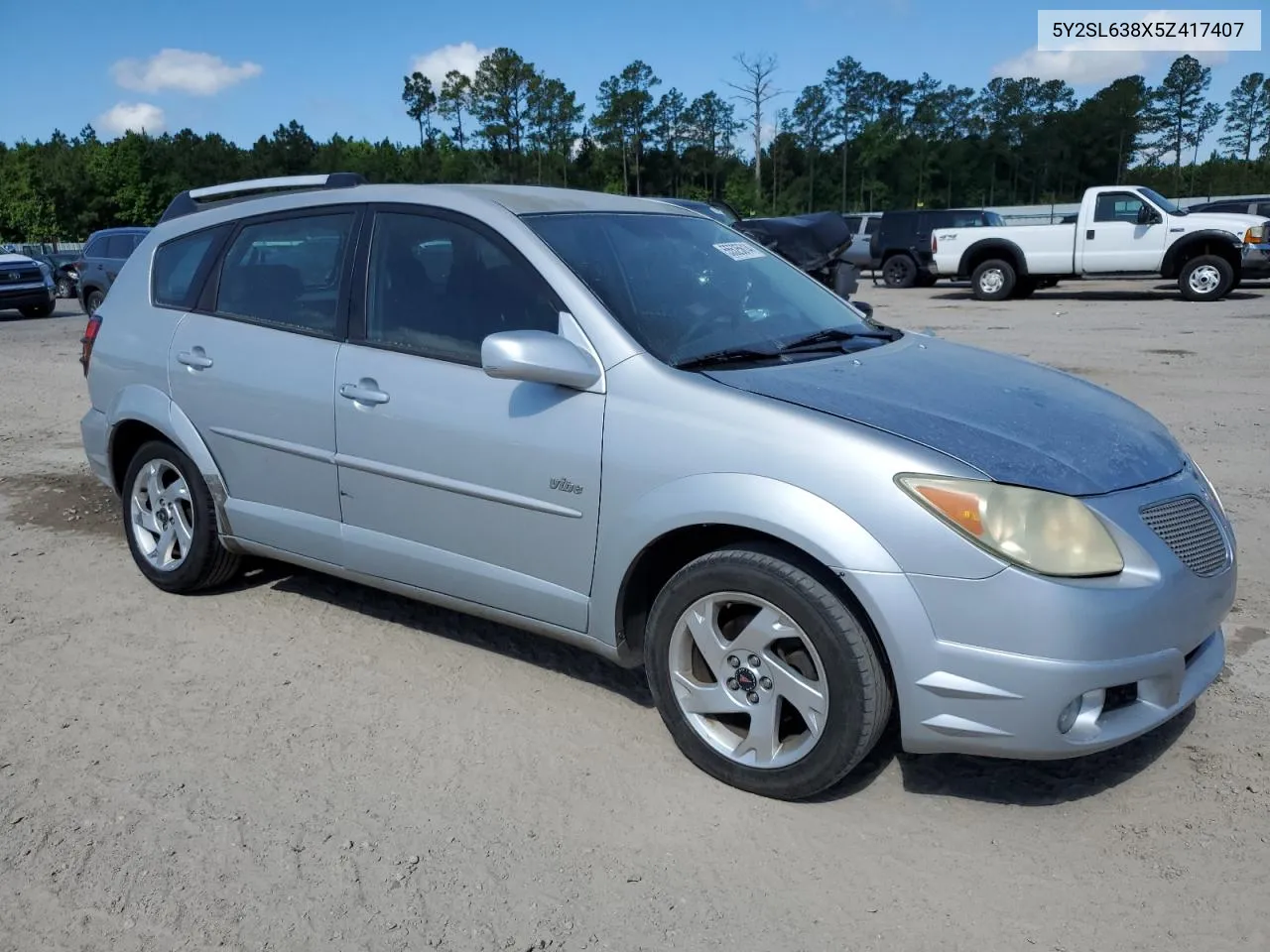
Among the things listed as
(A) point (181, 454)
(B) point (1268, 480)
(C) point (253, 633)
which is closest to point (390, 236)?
(A) point (181, 454)

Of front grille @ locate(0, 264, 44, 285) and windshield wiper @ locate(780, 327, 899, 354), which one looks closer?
windshield wiper @ locate(780, 327, 899, 354)

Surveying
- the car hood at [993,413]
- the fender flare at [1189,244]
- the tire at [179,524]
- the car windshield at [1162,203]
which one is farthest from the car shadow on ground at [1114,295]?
the tire at [179,524]

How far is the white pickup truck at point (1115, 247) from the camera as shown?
1822 centimetres

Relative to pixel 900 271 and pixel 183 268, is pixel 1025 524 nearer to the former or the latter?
pixel 183 268

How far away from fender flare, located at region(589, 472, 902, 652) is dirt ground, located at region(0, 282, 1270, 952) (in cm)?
57

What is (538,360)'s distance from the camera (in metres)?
3.30

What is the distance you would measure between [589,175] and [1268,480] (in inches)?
3179

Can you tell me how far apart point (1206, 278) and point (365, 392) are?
18469 mm

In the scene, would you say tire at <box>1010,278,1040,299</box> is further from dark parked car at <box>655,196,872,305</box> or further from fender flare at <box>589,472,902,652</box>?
fender flare at <box>589,472,902,652</box>

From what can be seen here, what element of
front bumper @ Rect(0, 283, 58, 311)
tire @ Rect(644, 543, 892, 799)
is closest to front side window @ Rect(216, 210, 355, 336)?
tire @ Rect(644, 543, 892, 799)

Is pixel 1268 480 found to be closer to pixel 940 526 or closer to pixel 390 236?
pixel 940 526

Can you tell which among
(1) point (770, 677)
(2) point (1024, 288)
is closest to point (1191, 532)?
(1) point (770, 677)

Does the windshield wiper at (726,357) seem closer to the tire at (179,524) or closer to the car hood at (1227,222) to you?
the tire at (179,524)

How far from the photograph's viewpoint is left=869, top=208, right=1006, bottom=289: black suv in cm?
2448
